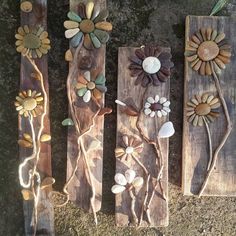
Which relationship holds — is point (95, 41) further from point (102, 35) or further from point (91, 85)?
point (91, 85)

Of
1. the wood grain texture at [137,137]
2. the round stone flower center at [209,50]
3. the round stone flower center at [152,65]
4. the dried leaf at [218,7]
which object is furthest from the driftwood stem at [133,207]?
the dried leaf at [218,7]

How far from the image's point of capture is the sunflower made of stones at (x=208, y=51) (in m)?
1.48

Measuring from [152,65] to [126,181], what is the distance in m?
0.37

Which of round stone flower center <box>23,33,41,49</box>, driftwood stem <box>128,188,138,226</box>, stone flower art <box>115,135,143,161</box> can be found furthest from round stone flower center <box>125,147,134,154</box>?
round stone flower center <box>23,33,41,49</box>

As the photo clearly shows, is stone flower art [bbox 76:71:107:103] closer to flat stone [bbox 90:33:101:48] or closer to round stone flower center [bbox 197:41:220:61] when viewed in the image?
flat stone [bbox 90:33:101:48]

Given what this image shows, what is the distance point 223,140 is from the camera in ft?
4.91

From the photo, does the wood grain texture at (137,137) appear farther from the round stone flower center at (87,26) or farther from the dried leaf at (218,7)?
the dried leaf at (218,7)

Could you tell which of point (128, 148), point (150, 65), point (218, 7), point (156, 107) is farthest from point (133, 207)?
point (218, 7)

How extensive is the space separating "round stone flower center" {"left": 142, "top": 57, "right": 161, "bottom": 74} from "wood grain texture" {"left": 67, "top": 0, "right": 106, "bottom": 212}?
0.44ft

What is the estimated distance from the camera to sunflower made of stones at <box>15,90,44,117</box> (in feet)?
4.83

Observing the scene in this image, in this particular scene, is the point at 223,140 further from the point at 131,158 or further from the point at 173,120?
the point at 131,158

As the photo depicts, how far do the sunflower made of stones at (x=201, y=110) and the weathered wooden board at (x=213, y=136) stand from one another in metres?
0.02

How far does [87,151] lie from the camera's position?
149cm

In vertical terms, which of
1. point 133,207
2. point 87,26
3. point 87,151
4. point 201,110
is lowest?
point 133,207
